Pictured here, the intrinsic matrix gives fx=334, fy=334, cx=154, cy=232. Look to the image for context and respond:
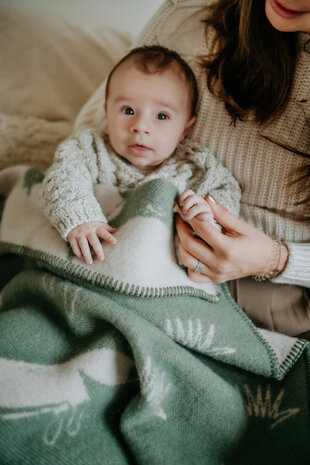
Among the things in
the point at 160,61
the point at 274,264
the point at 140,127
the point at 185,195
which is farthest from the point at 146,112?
the point at 274,264

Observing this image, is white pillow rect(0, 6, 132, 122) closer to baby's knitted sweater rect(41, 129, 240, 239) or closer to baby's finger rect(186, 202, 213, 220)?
baby's knitted sweater rect(41, 129, 240, 239)

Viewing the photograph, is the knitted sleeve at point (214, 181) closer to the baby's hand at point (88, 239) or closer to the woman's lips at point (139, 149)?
the woman's lips at point (139, 149)

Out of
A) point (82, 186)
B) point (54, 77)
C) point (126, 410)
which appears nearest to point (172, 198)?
point (82, 186)

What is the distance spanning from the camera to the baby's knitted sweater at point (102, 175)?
0.75m

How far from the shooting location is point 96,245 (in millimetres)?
694

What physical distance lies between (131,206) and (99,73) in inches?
29.9

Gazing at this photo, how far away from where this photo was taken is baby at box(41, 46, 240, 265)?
84 centimetres

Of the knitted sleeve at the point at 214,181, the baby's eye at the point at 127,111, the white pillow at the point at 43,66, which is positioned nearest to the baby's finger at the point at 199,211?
the knitted sleeve at the point at 214,181

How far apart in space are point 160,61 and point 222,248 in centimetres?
53

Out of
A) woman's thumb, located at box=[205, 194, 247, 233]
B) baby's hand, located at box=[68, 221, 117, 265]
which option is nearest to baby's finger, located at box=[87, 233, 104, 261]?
baby's hand, located at box=[68, 221, 117, 265]

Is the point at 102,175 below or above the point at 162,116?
below

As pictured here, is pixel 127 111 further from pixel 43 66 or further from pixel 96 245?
pixel 43 66

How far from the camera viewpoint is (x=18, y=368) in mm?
597

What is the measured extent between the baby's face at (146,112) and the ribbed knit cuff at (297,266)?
41 centimetres
